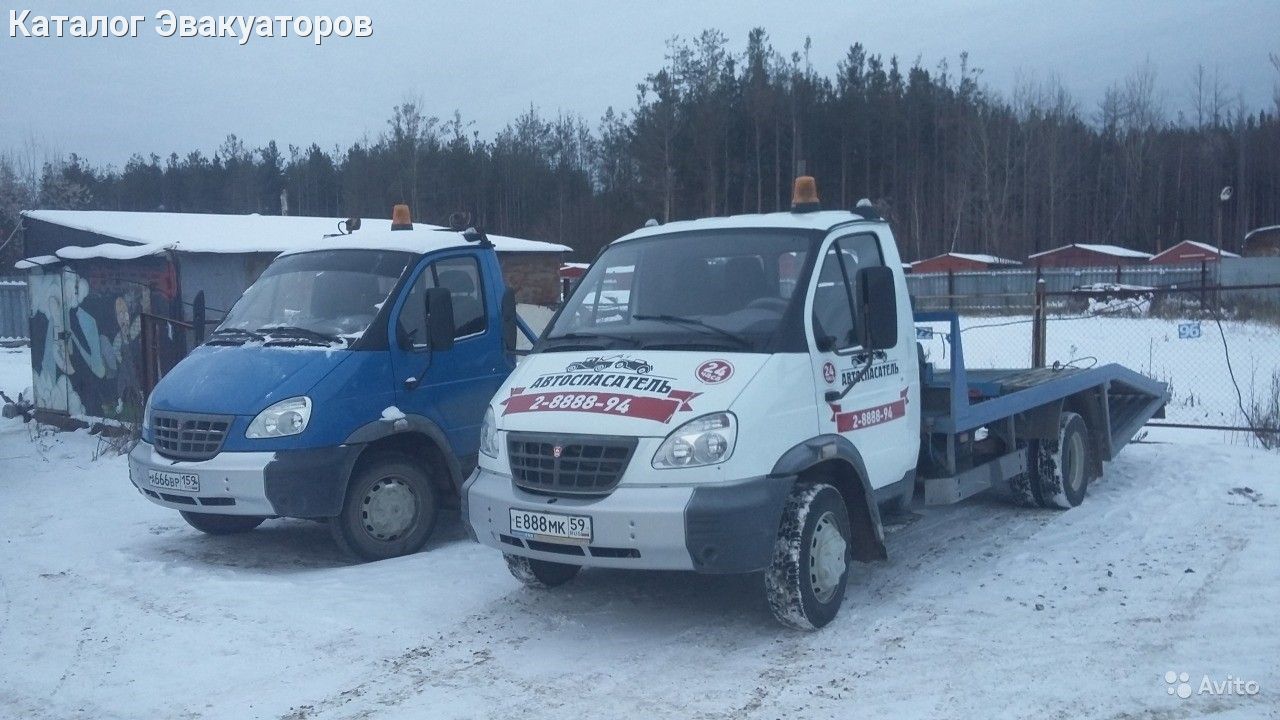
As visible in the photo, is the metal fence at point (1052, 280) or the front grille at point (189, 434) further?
the metal fence at point (1052, 280)

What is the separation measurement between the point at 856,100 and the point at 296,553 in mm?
55791

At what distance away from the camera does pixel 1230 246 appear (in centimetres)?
7369

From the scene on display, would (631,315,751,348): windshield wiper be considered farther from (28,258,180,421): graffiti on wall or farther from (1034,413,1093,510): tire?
(28,258,180,421): graffiti on wall

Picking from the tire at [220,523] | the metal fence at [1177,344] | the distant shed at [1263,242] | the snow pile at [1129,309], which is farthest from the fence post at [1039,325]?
the distant shed at [1263,242]

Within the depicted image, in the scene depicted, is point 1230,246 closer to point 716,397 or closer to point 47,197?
point 47,197

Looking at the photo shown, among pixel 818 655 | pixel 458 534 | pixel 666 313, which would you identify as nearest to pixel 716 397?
pixel 666 313

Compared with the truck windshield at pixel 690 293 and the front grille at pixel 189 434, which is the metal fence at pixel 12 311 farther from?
the truck windshield at pixel 690 293

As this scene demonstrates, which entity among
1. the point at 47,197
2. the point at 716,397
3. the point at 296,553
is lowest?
the point at 296,553

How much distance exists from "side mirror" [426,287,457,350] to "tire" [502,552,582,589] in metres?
1.91

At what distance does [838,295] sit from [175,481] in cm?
442

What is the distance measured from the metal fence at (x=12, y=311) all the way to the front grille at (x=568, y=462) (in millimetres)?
28505

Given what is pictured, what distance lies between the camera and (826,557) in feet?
19.3

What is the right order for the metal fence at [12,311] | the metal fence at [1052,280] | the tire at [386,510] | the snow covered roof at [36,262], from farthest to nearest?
the metal fence at [1052,280] < the metal fence at [12,311] < the snow covered roof at [36,262] < the tire at [386,510]

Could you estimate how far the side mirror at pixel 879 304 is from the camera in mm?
6141
